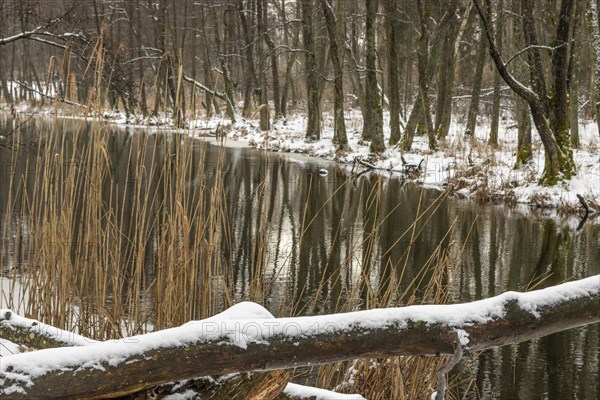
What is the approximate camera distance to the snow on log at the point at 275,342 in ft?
4.96

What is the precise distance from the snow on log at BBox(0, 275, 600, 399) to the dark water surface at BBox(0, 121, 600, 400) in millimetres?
1179

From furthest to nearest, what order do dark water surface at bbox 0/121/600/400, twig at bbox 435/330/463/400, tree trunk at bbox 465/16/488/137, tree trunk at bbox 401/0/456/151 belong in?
tree trunk at bbox 465/16/488/137 < tree trunk at bbox 401/0/456/151 < dark water surface at bbox 0/121/600/400 < twig at bbox 435/330/463/400

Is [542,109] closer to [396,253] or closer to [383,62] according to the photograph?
[396,253]

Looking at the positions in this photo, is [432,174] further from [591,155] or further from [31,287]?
[31,287]

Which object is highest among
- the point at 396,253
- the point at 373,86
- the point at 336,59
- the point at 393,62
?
the point at 336,59

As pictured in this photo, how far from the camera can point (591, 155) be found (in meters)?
13.7

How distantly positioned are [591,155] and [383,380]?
12047 mm

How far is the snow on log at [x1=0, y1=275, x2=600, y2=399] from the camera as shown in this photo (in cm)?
151

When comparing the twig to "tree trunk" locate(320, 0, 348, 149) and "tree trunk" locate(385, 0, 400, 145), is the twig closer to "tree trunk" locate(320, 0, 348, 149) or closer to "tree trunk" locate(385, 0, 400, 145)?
"tree trunk" locate(385, 0, 400, 145)

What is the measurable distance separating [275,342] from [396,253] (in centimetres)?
655

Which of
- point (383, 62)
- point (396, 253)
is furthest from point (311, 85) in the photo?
point (396, 253)

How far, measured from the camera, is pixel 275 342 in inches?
64.5

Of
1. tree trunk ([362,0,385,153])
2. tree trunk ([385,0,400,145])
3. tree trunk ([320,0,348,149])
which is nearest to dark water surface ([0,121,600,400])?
tree trunk ([362,0,385,153])

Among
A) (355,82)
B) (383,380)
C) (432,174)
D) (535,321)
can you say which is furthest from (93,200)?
(355,82)
